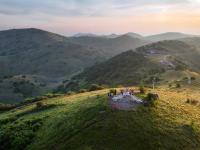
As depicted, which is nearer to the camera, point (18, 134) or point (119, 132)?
point (119, 132)

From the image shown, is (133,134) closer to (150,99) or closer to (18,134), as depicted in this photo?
(150,99)

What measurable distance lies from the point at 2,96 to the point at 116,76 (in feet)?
192

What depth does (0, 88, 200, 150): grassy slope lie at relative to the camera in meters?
31.8

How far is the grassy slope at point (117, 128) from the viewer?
31.8m

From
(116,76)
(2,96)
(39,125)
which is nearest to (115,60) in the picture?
(116,76)

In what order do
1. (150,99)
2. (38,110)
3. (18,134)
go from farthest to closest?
(38,110) < (18,134) < (150,99)

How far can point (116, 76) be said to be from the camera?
145375 millimetres

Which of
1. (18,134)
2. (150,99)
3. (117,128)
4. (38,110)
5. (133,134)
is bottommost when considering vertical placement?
(38,110)

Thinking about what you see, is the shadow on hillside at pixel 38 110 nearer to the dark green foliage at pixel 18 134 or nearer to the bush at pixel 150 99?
the dark green foliage at pixel 18 134

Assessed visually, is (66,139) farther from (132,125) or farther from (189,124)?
(189,124)

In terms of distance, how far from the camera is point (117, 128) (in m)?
33.6

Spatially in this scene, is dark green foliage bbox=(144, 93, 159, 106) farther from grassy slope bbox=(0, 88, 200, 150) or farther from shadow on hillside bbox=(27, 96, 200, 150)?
shadow on hillside bbox=(27, 96, 200, 150)

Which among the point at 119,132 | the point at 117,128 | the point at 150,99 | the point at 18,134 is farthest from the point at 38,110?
the point at 119,132

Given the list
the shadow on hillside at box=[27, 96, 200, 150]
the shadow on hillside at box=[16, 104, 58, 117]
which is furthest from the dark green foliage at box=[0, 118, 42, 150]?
the shadow on hillside at box=[16, 104, 58, 117]
